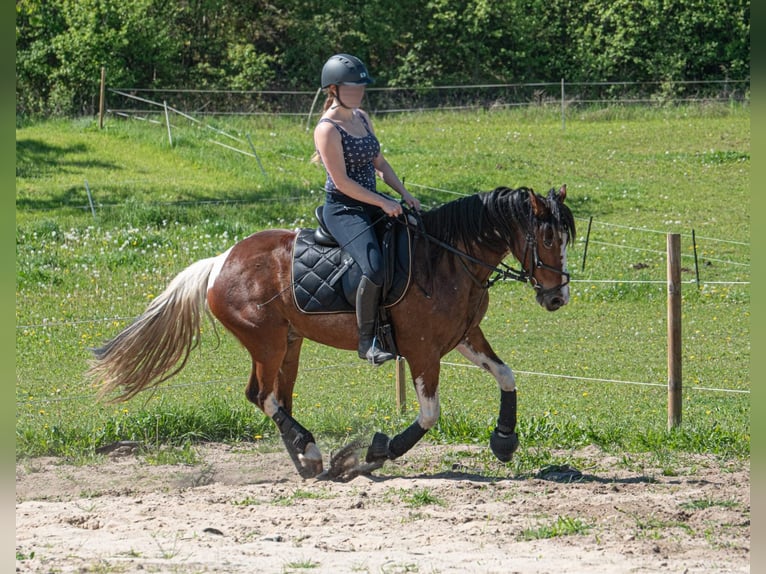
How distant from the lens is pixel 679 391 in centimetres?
848

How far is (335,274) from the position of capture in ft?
24.5

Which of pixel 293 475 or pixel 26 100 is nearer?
pixel 293 475

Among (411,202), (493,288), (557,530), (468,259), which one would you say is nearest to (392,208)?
(411,202)

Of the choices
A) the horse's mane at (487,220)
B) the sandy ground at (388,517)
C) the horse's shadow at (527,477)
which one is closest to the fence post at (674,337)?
the sandy ground at (388,517)

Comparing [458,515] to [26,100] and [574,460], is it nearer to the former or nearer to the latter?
[574,460]

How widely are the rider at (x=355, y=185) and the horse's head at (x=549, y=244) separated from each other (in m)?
0.91

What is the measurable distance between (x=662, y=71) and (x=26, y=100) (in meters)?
20.6

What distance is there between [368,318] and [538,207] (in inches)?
54.0

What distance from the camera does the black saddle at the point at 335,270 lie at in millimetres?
7270

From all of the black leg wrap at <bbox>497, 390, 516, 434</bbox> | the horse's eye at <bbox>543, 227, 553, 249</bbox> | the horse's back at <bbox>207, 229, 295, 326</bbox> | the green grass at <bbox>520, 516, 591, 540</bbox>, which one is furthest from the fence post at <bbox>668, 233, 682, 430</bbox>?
the horse's back at <bbox>207, 229, 295, 326</bbox>

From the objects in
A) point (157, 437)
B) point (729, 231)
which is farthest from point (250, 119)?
point (157, 437)

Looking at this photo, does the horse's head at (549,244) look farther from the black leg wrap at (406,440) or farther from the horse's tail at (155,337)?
the horse's tail at (155,337)

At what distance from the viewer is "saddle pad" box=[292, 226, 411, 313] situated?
7.27 meters

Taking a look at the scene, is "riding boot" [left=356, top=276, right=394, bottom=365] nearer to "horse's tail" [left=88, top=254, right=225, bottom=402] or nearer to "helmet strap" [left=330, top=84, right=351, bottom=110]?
"helmet strap" [left=330, top=84, right=351, bottom=110]
